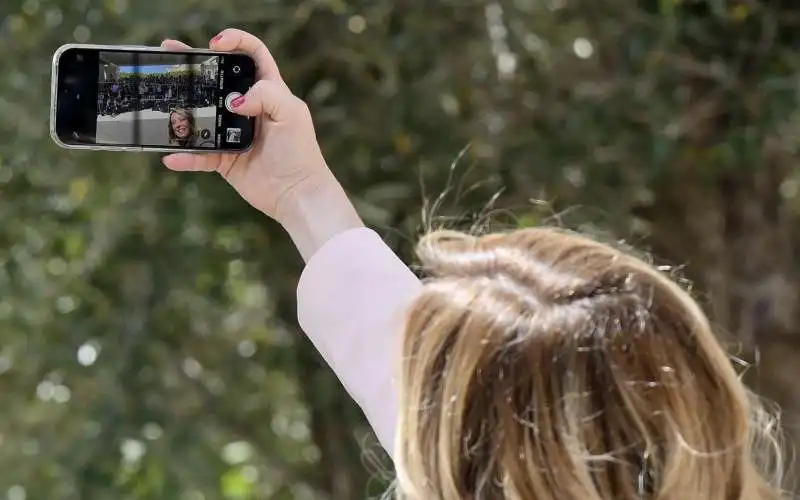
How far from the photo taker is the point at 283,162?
786mm

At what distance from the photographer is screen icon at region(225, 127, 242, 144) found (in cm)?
77

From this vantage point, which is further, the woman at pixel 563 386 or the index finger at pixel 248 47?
the index finger at pixel 248 47

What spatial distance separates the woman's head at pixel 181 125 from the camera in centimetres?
78

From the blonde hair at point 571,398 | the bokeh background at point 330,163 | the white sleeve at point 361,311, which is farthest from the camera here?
the bokeh background at point 330,163

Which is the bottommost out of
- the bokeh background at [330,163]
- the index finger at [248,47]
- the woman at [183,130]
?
the bokeh background at [330,163]

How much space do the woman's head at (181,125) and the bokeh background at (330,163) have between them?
216mm

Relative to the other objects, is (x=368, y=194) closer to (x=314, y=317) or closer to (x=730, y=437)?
(x=314, y=317)

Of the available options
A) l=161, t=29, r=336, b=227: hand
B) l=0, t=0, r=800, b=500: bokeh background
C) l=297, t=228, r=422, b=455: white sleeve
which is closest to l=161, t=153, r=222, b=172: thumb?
l=161, t=29, r=336, b=227: hand

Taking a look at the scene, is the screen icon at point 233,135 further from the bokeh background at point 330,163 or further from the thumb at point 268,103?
the bokeh background at point 330,163

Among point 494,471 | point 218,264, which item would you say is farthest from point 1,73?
point 494,471

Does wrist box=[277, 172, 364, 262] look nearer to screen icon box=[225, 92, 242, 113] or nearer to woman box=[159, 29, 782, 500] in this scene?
screen icon box=[225, 92, 242, 113]

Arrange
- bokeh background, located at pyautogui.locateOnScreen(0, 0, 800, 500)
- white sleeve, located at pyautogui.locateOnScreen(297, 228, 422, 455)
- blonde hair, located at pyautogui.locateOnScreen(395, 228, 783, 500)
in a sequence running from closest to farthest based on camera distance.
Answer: blonde hair, located at pyautogui.locateOnScreen(395, 228, 783, 500) < white sleeve, located at pyautogui.locateOnScreen(297, 228, 422, 455) < bokeh background, located at pyautogui.locateOnScreen(0, 0, 800, 500)

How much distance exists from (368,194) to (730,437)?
642 mm

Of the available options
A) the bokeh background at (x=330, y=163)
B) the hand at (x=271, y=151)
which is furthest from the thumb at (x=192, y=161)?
the bokeh background at (x=330, y=163)
